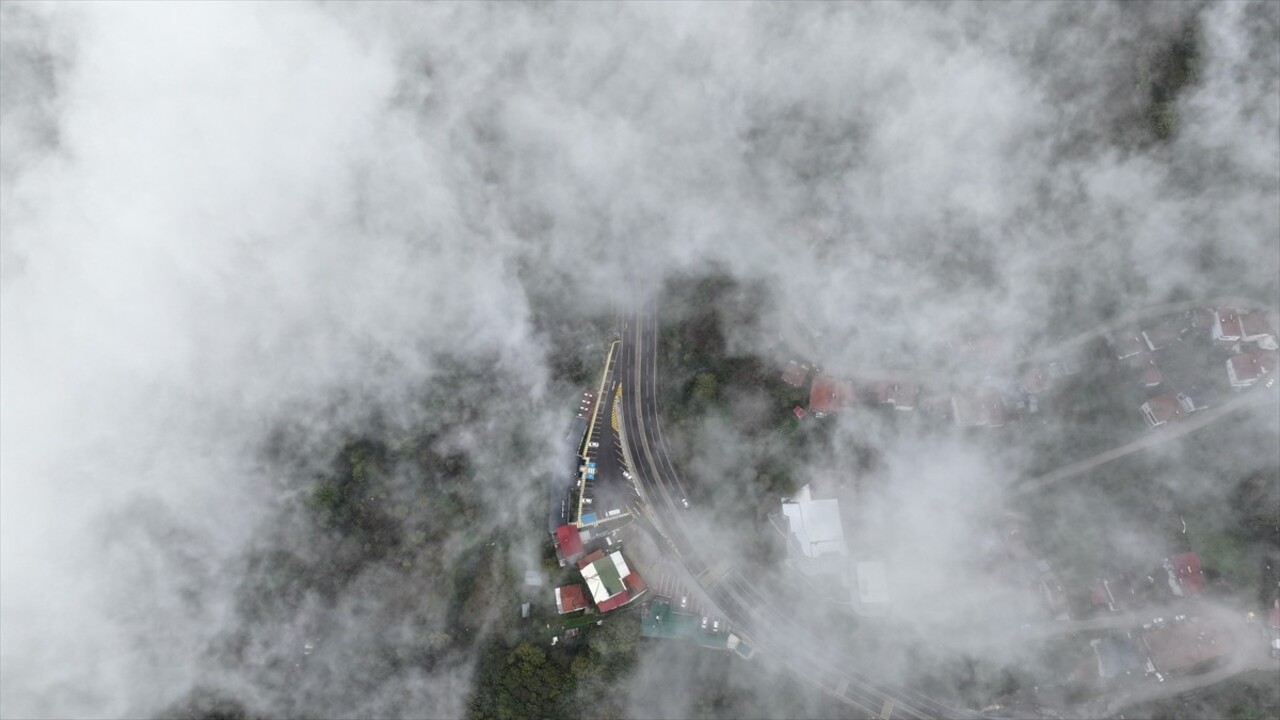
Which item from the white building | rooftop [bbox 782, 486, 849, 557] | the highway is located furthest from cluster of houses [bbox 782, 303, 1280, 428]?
the white building

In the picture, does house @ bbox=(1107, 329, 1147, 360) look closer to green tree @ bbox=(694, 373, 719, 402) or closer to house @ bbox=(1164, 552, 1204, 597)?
house @ bbox=(1164, 552, 1204, 597)

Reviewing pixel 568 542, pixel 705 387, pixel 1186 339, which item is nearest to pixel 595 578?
pixel 568 542

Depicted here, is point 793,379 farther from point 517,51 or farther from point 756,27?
point 517,51

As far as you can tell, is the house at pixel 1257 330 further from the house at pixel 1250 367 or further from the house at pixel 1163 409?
the house at pixel 1163 409

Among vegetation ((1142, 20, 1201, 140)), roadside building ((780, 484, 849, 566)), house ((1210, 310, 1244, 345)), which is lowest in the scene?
roadside building ((780, 484, 849, 566))

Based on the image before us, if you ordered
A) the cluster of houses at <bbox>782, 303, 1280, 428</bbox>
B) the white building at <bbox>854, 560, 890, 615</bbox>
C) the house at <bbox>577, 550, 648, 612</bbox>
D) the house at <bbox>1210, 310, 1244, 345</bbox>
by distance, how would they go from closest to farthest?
the house at <bbox>1210, 310, 1244, 345</bbox> < the cluster of houses at <bbox>782, 303, 1280, 428</bbox> < the white building at <bbox>854, 560, 890, 615</bbox> < the house at <bbox>577, 550, 648, 612</bbox>

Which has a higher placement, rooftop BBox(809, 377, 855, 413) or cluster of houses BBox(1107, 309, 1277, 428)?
rooftop BBox(809, 377, 855, 413)
